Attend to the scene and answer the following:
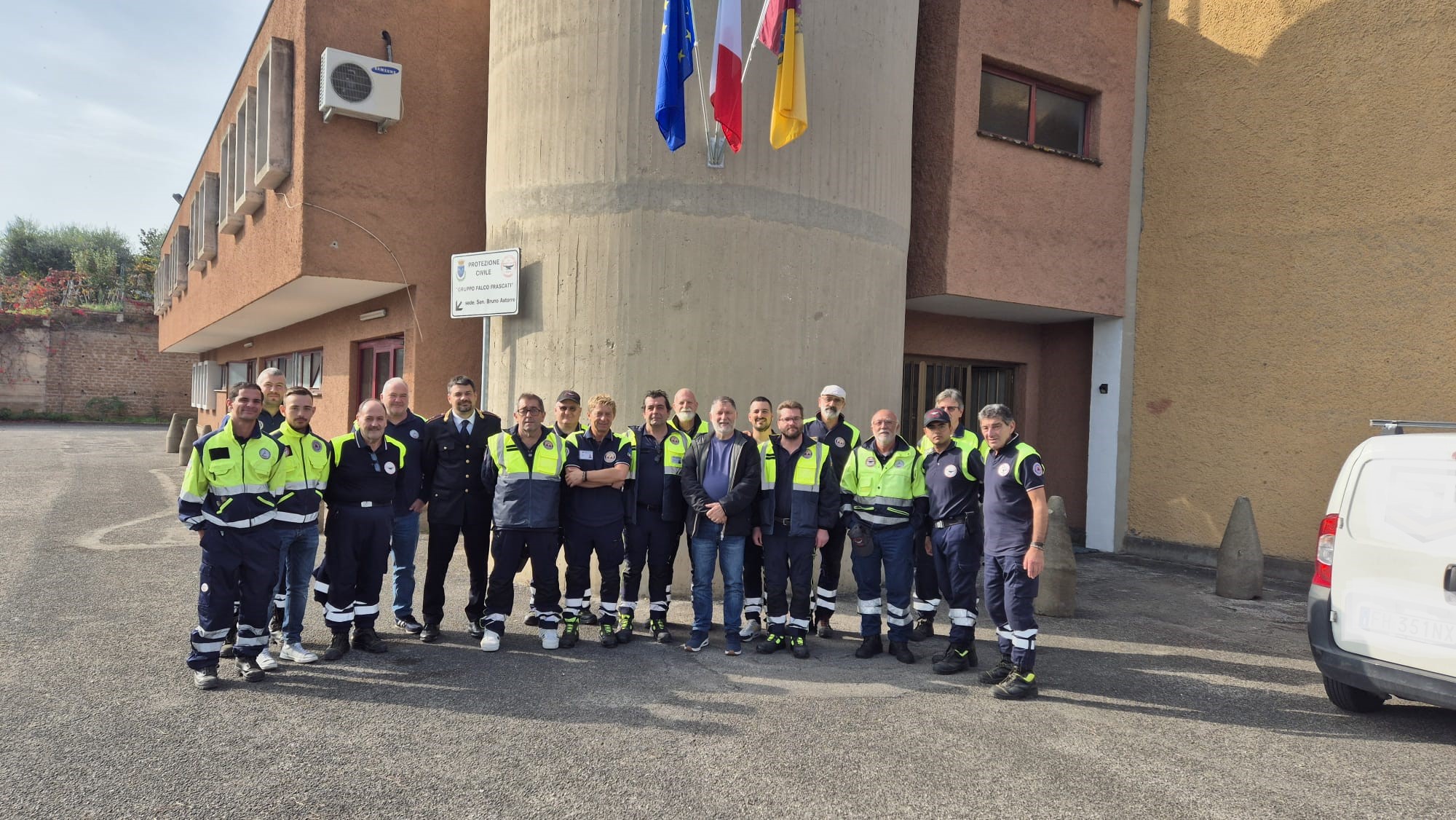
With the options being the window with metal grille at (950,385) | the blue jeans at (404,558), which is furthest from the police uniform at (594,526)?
the window with metal grille at (950,385)

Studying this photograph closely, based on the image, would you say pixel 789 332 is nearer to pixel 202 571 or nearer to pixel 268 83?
pixel 202 571

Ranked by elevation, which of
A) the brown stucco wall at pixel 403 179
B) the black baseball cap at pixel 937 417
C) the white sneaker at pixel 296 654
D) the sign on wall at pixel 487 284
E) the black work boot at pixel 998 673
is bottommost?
the white sneaker at pixel 296 654

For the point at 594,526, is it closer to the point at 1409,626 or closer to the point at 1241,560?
the point at 1409,626

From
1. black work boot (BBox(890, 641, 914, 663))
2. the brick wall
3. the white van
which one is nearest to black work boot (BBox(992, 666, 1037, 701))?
black work boot (BBox(890, 641, 914, 663))

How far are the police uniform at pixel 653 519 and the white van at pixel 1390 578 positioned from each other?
4.16m

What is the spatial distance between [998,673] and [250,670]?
4.68 metres

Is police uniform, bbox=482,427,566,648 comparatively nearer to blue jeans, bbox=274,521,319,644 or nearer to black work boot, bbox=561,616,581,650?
black work boot, bbox=561,616,581,650

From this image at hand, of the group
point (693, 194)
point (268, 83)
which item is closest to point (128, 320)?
point (268, 83)

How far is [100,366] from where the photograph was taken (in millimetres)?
37531

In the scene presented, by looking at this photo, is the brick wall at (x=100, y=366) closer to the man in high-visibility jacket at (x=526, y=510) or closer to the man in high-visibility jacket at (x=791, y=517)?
the man in high-visibility jacket at (x=526, y=510)

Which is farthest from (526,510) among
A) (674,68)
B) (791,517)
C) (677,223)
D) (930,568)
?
(674,68)

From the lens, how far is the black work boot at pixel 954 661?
5816 millimetres

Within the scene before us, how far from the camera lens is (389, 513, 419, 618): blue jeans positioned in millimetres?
6336

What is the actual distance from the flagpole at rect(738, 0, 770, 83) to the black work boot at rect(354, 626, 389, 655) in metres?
5.41
